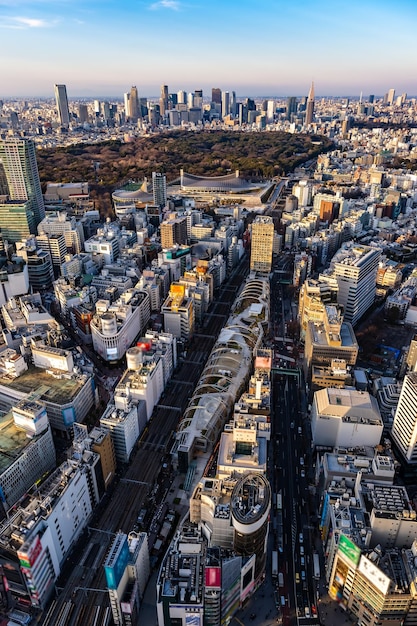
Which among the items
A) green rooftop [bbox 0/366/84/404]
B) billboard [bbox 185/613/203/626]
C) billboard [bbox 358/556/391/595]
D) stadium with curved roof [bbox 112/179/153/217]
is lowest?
billboard [bbox 185/613/203/626]

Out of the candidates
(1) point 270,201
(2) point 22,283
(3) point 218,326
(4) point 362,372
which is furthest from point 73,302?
(1) point 270,201

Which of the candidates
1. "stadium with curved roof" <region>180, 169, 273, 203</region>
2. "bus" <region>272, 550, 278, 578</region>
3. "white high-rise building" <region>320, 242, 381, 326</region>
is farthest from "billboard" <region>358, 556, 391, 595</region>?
"stadium with curved roof" <region>180, 169, 273, 203</region>

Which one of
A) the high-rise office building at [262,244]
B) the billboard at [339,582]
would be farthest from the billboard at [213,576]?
the high-rise office building at [262,244]

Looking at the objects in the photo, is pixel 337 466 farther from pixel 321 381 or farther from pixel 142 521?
pixel 142 521

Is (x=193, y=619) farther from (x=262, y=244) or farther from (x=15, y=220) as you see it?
(x=15, y=220)

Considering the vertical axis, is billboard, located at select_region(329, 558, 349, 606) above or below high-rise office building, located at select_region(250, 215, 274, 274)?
below

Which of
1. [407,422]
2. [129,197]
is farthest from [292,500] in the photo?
[129,197]

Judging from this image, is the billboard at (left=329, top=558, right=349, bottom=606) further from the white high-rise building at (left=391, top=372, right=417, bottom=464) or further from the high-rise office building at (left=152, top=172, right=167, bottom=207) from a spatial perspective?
the high-rise office building at (left=152, top=172, right=167, bottom=207)
